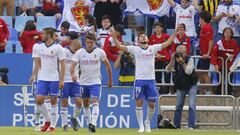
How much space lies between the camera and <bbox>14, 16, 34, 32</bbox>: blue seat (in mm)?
30672

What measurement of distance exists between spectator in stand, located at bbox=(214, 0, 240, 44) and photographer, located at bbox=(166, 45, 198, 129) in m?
2.55

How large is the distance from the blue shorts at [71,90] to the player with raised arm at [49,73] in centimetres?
70

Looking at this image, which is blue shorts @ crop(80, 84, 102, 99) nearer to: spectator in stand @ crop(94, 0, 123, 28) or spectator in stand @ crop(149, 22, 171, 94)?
spectator in stand @ crop(149, 22, 171, 94)

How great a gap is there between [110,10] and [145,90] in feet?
18.3

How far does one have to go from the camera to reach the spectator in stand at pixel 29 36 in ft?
95.1

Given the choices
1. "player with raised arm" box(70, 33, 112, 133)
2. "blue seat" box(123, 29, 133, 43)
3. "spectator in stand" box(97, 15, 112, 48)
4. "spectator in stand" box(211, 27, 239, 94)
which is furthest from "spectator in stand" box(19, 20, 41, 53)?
"spectator in stand" box(211, 27, 239, 94)

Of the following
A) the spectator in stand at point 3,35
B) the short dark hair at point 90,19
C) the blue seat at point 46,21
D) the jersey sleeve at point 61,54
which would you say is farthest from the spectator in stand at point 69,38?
the blue seat at point 46,21

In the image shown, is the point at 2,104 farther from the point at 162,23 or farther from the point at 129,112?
the point at 162,23

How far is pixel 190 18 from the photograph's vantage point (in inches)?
1174

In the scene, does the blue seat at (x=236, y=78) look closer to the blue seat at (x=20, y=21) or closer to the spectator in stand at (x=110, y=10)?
the spectator in stand at (x=110, y=10)

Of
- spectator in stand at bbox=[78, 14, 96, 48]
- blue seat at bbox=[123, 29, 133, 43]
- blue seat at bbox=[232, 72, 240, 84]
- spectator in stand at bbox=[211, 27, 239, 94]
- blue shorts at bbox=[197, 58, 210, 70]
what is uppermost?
spectator in stand at bbox=[78, 14, 96, 48]

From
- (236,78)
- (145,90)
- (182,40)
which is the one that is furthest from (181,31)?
(145,90)

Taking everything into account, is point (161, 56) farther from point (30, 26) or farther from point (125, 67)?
point (30, 26)

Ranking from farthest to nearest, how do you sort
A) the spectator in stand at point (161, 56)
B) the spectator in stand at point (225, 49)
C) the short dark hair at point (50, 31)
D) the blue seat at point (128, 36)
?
the blue seat at point (128, 36) < the spectator in stand at point (161, 56) < the spectator in stand at point (225, 49) < the short dark hair at point (50, 31)
